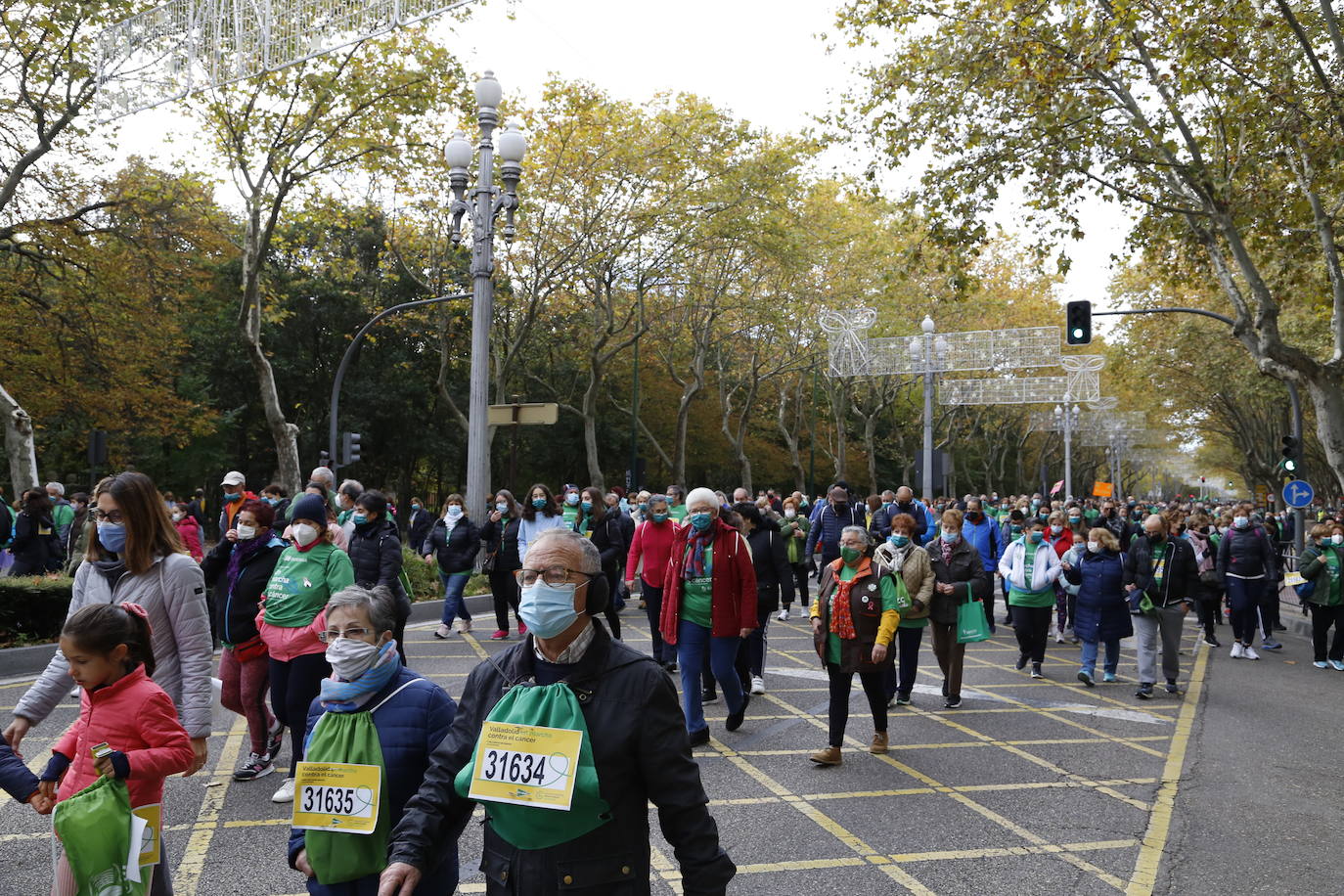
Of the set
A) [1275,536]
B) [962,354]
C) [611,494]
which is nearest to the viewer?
[611,494]

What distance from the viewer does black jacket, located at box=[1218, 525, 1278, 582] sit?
510 inches

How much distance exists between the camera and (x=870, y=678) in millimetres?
6996

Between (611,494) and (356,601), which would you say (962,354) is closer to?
(611,494)

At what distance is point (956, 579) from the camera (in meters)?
9.19

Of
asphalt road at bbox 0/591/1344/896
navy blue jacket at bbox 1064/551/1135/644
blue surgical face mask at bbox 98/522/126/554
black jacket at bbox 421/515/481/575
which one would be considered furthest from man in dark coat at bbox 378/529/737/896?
black jacket at bbox 421/515/481/575

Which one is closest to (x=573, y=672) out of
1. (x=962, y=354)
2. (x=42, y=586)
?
(x=42, y=586)

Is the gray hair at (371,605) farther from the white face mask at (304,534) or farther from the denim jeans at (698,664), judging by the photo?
the denim jeans at (698,664)

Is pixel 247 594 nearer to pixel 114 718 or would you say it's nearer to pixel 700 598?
pixel 114 718

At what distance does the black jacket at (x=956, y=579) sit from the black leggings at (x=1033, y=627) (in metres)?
1.78

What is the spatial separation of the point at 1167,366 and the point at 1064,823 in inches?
1444

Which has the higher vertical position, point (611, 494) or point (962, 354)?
point (962, 354)

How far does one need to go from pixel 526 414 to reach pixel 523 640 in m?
10.5

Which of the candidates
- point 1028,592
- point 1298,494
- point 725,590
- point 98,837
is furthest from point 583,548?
point 1298,494

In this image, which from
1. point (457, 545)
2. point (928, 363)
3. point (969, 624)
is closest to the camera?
point (969, 624)
